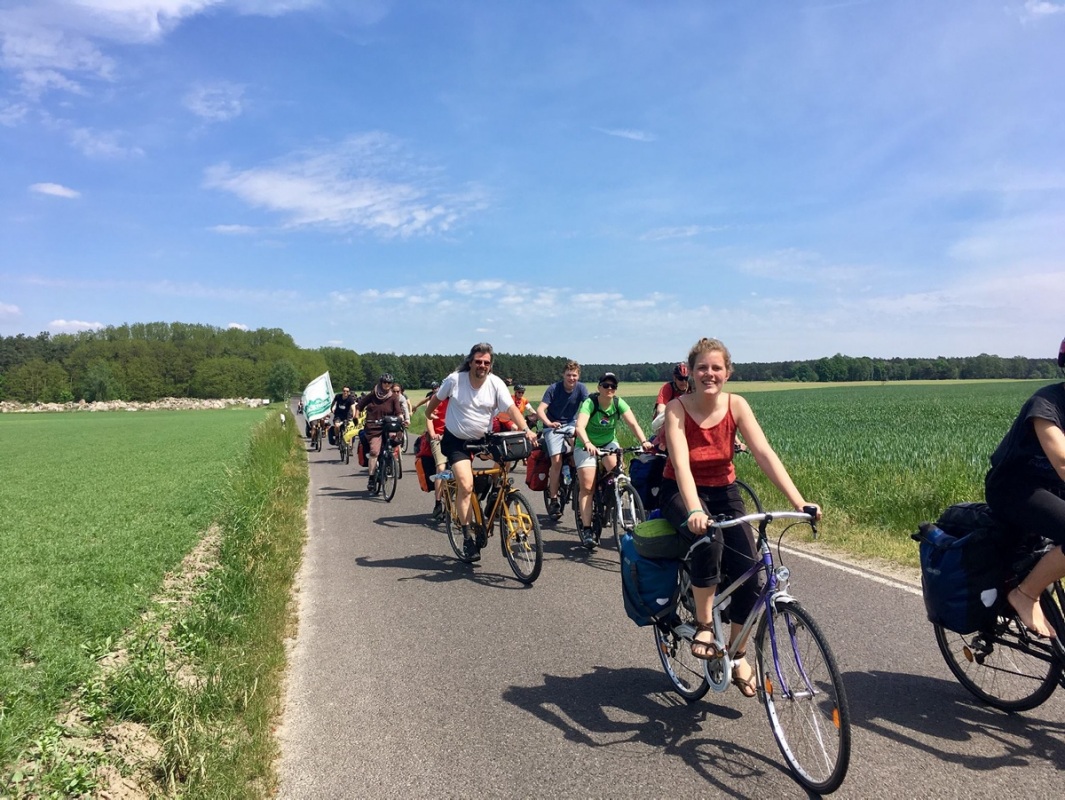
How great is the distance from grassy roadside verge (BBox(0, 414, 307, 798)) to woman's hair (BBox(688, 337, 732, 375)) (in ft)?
9.27

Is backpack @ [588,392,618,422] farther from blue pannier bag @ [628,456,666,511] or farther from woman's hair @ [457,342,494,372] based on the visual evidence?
blue pannier bag @ [628,456,666,511]

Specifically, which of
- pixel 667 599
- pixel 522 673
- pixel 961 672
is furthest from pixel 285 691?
pixel 961 672

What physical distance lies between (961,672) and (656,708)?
172 cm

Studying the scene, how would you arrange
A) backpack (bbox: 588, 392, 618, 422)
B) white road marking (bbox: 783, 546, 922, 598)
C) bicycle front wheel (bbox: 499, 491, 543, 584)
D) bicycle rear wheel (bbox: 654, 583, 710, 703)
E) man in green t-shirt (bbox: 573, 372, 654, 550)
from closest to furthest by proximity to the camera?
bicycle rear wheel (bbox: 654, 583, 710, 703)
white road marking (bbox: 783, 546, 922, 598)
bicycle front wheel (bbox: 499, 491, 543, 584)
man in green t-shirt (bbox: 573, 372, 654, 550)
backpack (bbox: 588, 392, 618, 422)

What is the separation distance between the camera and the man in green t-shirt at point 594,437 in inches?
296

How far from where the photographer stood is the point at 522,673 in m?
4.29

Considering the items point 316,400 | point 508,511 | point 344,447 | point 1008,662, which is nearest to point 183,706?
point 508,511

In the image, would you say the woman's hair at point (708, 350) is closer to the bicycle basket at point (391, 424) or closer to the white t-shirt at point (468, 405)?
the white t-shirt at point (468, 405)

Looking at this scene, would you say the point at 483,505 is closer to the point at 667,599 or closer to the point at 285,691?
the point at 285,691

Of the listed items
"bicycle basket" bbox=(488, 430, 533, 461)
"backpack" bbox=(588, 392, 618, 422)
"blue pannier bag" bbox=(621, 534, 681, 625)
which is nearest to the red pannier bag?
"backpack" bbox=(588, 392, 618, 422)

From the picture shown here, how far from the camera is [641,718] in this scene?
368 cm

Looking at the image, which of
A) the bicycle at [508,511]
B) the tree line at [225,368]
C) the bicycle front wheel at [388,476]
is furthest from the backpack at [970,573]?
the tree line at [225,368]

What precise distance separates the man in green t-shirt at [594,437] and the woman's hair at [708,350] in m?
3.67

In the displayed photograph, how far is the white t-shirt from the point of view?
6777mm
